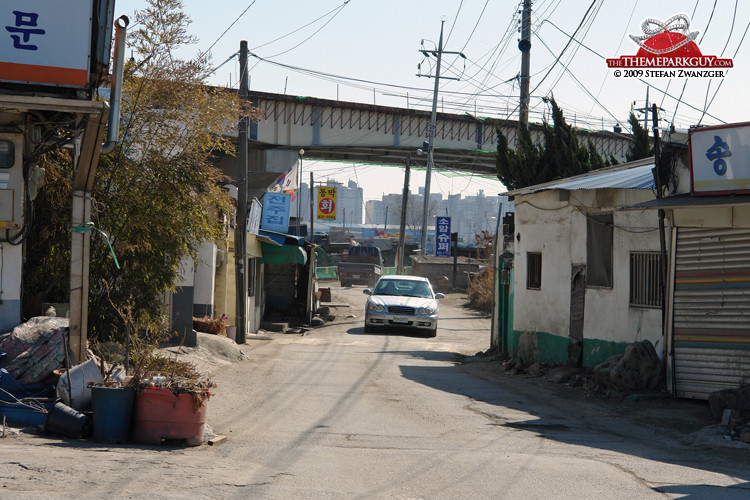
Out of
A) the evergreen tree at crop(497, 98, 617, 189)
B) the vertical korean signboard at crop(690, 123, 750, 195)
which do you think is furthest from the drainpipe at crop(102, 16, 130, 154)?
the evergreen tree at crop(497, 98, 617, 189)

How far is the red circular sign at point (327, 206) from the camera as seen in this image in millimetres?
52219

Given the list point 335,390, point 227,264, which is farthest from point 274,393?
point 227,264

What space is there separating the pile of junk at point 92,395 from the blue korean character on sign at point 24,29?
3062mm

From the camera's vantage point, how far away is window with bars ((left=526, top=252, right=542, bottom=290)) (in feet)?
54.7

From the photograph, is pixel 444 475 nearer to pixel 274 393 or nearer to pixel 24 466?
pixel 24 466

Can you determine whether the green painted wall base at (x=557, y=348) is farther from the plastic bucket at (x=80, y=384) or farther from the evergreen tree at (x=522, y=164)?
the evergreen tree at (x=522, y=164)

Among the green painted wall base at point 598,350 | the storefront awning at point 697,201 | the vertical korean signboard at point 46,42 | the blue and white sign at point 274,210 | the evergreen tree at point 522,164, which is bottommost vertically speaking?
the green painted wall base at point 598,350

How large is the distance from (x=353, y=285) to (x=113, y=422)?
142 feet

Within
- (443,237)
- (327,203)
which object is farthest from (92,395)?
(327,203)

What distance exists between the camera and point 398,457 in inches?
287

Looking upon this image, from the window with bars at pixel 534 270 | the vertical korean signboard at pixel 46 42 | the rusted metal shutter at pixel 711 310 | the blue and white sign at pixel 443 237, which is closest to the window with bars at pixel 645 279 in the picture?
the rusted metal shutter at pixel 711 310

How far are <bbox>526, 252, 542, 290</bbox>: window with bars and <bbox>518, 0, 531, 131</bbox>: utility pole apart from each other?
9426 mm

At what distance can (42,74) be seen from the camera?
8.54m

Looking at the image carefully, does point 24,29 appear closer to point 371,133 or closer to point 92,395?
point 92,395
